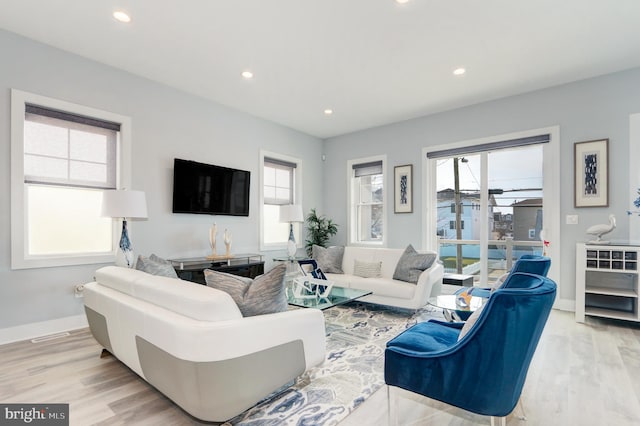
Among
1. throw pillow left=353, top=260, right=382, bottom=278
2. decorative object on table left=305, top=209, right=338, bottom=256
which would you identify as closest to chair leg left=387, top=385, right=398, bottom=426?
throw pillow left=353, top=260, right=382, bottom=278

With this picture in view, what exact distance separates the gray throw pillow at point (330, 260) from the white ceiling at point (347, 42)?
234 cm

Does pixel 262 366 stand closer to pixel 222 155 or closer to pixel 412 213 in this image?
pixel 222 155

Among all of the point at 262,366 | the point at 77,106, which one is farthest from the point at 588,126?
the point at 77,106

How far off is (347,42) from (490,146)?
115 inches

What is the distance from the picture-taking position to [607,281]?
3.94m

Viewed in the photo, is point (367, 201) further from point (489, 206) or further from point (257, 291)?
point (257, 291)

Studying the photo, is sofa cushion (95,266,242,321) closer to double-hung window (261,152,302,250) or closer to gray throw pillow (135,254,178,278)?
gray throw pillow (135,254,178,278)

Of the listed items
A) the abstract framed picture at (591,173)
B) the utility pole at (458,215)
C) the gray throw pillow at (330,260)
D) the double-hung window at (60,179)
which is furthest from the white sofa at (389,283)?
the double-hung window at (60,179)

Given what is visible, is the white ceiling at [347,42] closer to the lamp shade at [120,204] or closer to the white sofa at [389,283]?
the lamp shade at [120,204]

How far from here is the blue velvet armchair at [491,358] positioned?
1307 millimetres

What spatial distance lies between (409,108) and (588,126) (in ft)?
7.69

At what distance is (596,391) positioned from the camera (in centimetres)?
218

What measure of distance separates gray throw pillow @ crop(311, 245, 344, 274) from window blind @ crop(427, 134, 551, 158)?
2343 millimetres

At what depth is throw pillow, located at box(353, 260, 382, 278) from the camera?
4.43 meters
